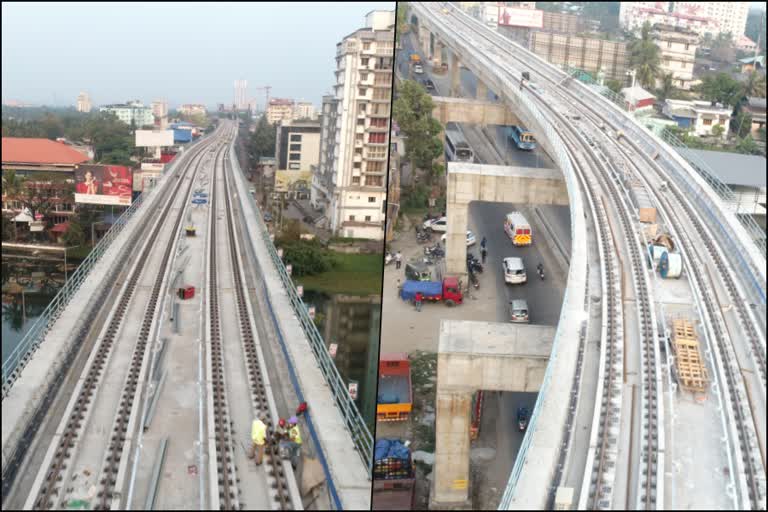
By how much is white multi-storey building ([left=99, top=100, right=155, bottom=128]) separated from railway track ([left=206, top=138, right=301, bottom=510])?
205 cm

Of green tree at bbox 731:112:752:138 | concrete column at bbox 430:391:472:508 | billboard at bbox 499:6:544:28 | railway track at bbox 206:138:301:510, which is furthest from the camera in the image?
billboard at bbox 499:6:544:28

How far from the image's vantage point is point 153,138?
8305mm

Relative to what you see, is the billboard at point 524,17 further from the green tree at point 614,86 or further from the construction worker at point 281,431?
the construction worker at point 281,431

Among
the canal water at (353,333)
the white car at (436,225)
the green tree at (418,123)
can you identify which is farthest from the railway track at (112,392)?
the green tree at (418,123)

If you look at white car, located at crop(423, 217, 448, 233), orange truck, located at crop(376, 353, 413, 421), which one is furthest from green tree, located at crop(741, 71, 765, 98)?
orange truck, located at crop(376, 353, 413, 421)

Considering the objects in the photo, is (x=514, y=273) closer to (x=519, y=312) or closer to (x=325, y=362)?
(x=519, y=312)

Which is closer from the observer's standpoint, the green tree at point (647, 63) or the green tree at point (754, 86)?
the green tree at point (754, 86)

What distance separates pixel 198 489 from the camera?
4.91 m

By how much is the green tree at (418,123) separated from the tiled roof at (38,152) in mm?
12808

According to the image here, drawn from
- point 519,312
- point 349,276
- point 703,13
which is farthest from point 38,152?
point 703,13

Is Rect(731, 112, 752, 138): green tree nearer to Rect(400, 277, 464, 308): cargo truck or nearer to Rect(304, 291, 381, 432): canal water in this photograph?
Rect(400, 277, 464, 308): cargo truck

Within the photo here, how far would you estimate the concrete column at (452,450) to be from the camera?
802 centimetres

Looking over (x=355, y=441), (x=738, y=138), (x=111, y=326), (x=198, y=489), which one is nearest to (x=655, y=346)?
(x=355, y=441)

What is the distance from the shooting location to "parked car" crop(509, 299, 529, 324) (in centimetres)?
1262
